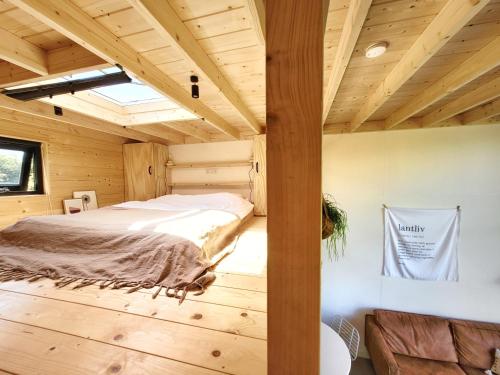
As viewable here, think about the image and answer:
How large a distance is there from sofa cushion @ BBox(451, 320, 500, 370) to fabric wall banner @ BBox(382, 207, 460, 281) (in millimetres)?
615

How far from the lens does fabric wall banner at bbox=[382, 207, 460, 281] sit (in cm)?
293

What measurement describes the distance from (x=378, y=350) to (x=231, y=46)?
3751 millimetres

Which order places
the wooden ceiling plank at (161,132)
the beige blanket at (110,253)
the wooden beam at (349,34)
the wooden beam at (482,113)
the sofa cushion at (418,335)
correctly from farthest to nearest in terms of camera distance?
the wooden ceiling plank at (161,132) < the sofa cushion at (418,335) < the wooden beam at (482,113) < the beige blanket at (110,253) < the wooden beam at (349,34)

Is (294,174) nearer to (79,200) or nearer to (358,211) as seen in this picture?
(358,211)

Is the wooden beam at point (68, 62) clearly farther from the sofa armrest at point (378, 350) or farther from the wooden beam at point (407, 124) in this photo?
the sofa armrest at point (378, 350)

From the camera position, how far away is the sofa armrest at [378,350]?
2.40 m

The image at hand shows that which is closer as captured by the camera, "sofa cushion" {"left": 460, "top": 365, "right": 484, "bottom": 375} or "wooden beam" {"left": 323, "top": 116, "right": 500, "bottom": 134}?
"sofa cushion" {"left": 460, "top": 365, "right": 484, "bottom": 375}

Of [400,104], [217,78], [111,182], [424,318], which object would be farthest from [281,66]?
[424,318]

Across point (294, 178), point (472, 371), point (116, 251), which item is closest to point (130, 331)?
point (116, 251)

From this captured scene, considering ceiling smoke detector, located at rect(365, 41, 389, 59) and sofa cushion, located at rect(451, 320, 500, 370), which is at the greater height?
ceiling smoke detector, located at rect(365, 41, 389, 59)

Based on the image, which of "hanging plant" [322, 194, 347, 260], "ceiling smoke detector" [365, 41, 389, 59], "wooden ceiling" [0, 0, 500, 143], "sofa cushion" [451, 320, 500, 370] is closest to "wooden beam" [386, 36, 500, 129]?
"wooden ceiling" [0, 0, 500, 143]

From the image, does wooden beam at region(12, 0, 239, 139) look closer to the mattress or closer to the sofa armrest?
the mattress

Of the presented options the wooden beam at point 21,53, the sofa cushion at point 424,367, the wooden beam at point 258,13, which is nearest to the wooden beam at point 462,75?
the wooden beam at point 258,13

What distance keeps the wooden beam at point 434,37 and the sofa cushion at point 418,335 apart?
3.06 m
